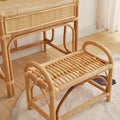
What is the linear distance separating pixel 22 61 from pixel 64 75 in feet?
3.21

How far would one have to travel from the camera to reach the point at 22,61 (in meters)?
2.70

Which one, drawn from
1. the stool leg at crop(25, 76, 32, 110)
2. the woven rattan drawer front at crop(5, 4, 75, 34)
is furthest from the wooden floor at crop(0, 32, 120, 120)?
the woven rattan drawer front at crop(5, 4, 75, 34)

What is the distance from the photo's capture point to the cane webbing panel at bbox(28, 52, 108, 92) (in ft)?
5.90

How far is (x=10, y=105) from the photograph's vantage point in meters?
2.03

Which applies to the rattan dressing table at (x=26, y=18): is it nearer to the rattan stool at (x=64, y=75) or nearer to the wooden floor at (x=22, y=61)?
the wooden floor at (x=22, y=61)

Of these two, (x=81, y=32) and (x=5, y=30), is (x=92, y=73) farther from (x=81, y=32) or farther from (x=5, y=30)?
(x=81, y=32)

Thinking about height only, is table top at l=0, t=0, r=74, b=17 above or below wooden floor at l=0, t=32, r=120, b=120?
above

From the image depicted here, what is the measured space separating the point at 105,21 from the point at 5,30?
1.75 m

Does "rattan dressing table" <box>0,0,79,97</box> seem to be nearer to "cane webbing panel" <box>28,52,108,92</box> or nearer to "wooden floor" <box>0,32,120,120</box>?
"wooden floor" <box>0,32,120,120</box>

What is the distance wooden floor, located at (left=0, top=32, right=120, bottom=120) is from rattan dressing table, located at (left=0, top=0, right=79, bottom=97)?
8cm

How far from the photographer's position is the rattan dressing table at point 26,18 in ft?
6.10

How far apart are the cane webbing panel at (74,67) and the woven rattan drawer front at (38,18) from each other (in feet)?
1.13

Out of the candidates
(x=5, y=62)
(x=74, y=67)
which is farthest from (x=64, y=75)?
(x=5, y=62)

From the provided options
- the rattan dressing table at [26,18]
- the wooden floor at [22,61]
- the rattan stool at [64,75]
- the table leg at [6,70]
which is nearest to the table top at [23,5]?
the rattan dressing table at [26,18]
